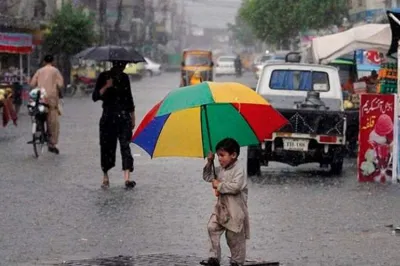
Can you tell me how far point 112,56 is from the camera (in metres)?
16.7

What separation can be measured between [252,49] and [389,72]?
14306cm

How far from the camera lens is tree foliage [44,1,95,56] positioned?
186ft

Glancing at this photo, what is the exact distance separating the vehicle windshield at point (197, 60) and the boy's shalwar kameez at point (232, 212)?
2034 inches

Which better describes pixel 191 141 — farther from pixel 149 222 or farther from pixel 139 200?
pixel 139 200

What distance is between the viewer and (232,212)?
31.8 ft

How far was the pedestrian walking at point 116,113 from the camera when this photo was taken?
53.5 feet

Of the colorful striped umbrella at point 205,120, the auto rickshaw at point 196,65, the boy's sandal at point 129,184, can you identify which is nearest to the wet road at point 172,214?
the boy's sandal at point 129,184

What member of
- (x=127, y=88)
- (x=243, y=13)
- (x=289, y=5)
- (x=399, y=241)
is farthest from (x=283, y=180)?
(x=243, y=13)

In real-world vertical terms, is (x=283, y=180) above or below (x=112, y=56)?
below

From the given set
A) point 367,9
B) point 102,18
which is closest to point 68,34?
point 367,9

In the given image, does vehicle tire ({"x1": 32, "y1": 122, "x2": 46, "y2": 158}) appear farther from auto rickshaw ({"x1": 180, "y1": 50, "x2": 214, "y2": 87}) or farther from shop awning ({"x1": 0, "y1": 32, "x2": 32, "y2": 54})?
auto rickshaw ({"x1": 180, "y1": 50, "x2": 214, "y2": 87})

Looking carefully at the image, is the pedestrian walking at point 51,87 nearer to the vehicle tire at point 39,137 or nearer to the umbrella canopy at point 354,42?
the vehicle tire at point 39,137

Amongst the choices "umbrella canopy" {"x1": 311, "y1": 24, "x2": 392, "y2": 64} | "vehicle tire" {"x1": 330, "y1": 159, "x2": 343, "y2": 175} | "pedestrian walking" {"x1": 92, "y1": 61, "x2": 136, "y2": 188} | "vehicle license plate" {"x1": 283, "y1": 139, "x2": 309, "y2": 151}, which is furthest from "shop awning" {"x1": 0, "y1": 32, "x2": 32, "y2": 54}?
"pedestrian walking" {"x1": 92, "y1": 61, "x2": 136, "y2": 188}

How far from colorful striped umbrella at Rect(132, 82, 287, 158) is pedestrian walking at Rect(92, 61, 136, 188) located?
6.08 meters
